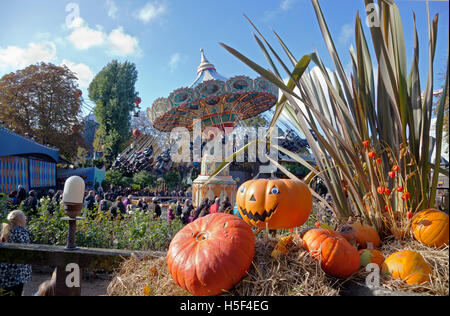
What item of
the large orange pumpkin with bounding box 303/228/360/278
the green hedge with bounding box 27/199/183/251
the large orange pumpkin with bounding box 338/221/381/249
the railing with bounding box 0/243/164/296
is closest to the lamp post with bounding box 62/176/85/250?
the railing with bounding box 0/243/164/296

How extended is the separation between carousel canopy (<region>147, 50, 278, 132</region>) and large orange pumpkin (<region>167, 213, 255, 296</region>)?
11649 mm

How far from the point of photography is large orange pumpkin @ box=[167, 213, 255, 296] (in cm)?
127

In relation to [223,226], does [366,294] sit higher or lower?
lower

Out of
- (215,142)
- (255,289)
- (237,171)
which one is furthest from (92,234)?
(237,171)

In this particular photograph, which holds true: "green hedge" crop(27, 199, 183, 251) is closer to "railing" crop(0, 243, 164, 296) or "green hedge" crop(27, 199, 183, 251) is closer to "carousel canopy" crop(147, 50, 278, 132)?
"railing" crop(0, 243, 164, 296)

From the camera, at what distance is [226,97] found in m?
13.1

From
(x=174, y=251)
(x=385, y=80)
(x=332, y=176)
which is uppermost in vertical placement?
(x=385, y=80)

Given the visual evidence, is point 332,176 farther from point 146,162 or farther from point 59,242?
point 146,162

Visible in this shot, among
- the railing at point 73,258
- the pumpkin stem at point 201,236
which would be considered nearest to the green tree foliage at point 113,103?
the railing at point 73,258

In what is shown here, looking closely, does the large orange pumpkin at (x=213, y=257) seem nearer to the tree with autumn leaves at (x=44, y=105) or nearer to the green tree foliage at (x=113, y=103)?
the tree with autumn leaves at (x=44, y=105)

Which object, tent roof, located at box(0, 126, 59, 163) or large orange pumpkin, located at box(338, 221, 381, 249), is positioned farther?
tent roof, located at box(0, 126, 59, 163)

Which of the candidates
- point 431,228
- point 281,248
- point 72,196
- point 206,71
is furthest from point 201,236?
point 206,71

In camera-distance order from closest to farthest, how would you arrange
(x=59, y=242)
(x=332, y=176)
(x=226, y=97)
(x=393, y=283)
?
(x=393, y=283)
(x=332, y=176)
(x=59, y=242)
(x=226, y=97)
